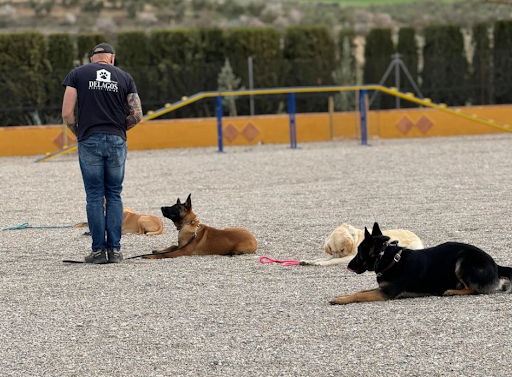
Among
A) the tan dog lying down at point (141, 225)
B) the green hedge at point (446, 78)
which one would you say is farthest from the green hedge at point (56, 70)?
the tan dog lying down at point (141, 225)

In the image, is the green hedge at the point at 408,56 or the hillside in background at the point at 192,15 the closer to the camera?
the green hedge at the point at 408,56

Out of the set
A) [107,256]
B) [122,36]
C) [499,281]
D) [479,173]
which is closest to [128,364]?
[499,281]

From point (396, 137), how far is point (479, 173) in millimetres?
10622

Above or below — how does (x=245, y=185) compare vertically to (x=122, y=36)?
below

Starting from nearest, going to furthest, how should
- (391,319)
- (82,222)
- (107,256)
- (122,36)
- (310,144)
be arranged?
(391,319) → (107,256) → (82,222) → (310,144) → (122,36)

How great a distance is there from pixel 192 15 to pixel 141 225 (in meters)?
54.5

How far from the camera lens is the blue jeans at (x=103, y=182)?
8.71m

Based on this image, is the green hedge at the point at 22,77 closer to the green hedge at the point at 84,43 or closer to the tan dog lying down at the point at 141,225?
the green hedge at the point at 84,43

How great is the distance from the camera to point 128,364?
541 cm

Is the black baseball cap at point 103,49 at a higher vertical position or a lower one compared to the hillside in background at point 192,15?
lower

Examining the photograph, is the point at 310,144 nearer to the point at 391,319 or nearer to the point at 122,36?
the point at 122,36

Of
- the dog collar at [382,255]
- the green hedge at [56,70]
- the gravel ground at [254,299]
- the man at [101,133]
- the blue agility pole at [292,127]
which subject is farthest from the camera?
the green hedge at [56,70]

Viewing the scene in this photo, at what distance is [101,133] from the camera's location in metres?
8.73

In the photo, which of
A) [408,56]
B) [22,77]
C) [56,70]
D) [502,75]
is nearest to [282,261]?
[22,77]
